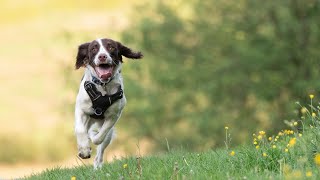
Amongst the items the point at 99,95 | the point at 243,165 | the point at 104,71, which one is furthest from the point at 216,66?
the point at 243,165

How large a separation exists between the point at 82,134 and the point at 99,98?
471 millimetres

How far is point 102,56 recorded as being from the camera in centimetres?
762

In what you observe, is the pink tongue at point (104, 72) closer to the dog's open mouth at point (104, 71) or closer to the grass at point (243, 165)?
the dog's open mouth at point (104, 71)

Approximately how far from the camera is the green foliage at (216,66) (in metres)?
27.0

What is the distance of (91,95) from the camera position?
801cm

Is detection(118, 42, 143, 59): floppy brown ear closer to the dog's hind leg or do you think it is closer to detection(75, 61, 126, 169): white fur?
detection(75, 61, 126, 169): white fur

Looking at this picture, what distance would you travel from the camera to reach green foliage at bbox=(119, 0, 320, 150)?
27016 millimetres

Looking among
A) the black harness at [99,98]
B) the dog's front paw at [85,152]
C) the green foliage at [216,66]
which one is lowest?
the green foliage at [216,66]

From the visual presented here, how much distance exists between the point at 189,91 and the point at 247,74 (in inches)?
98.0

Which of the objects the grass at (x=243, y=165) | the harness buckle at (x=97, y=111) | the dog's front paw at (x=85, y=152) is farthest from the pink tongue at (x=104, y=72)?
the grass at (x=243, y=165)

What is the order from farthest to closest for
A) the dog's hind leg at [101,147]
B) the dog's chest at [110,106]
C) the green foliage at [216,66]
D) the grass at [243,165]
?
the green foliage at [216,66], the dog's hind leg at [101,147], the dog's chest at [110,106], the grass at [243,165]

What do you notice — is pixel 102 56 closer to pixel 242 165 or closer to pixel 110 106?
pixel 110 106

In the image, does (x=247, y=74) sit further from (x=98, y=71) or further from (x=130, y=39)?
(x=98, y=71)

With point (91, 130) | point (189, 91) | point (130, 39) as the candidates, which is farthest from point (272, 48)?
point (91, 130)
